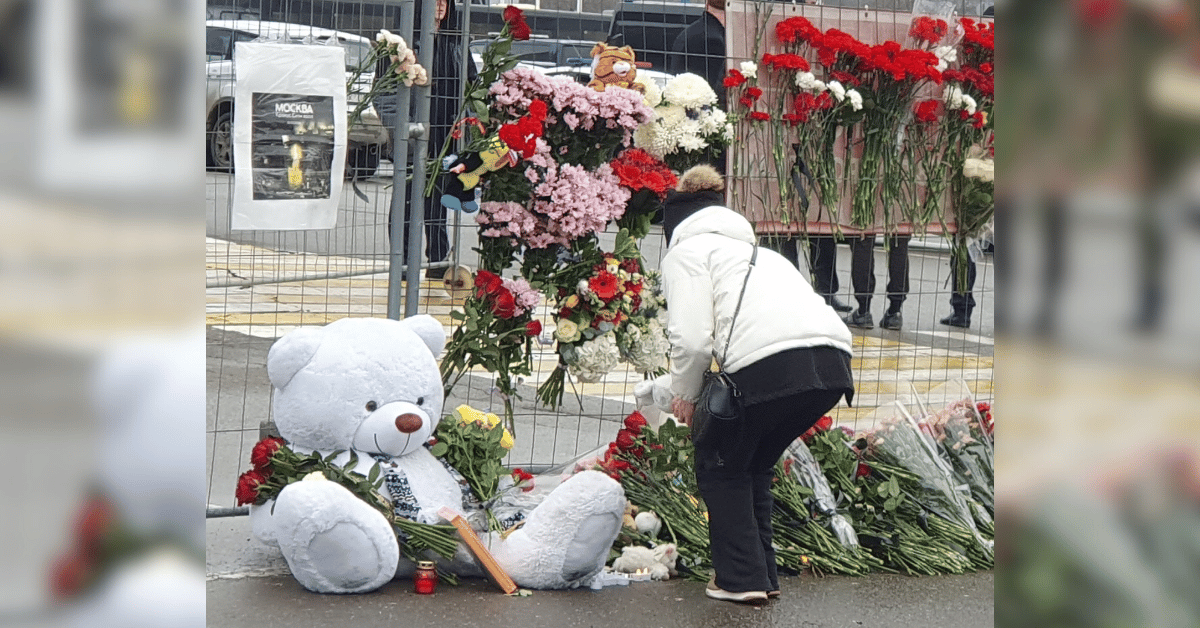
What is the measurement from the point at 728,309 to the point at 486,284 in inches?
43.0

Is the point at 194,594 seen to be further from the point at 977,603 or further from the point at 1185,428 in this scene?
the point at 977,603

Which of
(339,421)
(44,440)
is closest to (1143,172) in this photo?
(44,440)

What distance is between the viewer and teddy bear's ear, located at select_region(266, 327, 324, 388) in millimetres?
4301

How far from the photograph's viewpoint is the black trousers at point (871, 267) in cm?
593

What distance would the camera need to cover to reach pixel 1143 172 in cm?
69

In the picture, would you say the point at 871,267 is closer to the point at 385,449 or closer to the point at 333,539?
the point at 385,449

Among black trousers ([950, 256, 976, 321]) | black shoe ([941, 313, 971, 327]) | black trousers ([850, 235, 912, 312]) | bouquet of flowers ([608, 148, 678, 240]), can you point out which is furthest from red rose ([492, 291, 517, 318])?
black shoe ([941, 313, 971, 327])

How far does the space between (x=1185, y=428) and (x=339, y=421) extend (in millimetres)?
3767

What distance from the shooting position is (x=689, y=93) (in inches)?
197

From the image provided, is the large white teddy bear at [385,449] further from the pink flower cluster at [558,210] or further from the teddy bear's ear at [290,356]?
the pink flower cluster at [558,210]

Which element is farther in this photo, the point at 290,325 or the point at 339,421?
the point at 290,325

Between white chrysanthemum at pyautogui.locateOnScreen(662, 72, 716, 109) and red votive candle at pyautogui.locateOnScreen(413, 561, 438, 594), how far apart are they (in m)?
1.97

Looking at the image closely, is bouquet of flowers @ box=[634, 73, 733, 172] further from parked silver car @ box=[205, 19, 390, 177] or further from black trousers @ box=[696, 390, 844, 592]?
black trousers @ box=[696, 390, 844, 592]

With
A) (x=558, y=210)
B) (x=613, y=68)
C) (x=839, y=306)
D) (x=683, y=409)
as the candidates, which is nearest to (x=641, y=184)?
(x=558, y=210)
